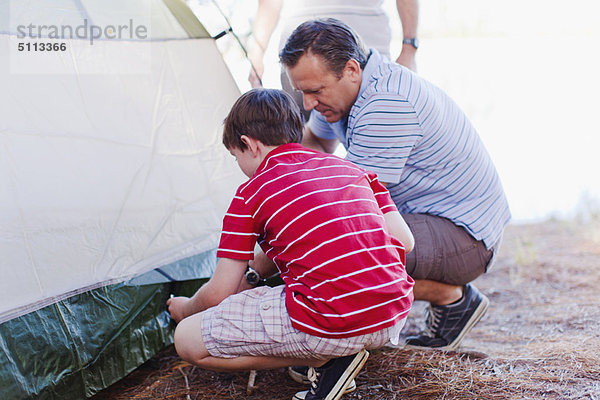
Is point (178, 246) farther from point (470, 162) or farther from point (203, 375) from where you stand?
point (470, 162)

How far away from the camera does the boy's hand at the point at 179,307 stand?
194 centimetres

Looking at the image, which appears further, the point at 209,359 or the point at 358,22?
the point at 358,22

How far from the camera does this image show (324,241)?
5.09 feet

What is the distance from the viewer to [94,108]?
204cm

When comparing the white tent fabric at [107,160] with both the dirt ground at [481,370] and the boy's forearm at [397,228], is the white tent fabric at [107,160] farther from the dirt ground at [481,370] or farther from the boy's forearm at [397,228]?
the boy's forearm at [397,228]

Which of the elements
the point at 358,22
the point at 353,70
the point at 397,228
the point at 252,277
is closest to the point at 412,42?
the point at 358,22

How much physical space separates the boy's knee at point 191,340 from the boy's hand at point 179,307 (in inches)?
6.1

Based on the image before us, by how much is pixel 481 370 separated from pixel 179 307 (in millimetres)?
1043

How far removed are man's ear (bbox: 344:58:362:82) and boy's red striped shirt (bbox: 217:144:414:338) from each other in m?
0.52

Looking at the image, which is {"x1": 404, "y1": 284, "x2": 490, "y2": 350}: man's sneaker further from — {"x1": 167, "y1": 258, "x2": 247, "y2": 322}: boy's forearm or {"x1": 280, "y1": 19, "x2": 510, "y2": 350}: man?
{"x1": 167, "y1": 258, "x2": 247, "y2": 322}: boy's forearm

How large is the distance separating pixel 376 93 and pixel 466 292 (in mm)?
887

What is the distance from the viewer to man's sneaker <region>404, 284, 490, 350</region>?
2.32 meters

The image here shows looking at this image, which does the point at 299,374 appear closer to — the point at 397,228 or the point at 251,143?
the point at 397,228

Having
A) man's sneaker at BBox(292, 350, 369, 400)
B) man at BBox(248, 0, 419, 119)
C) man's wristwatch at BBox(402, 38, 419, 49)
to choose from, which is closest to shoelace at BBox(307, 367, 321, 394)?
man's sneaker at BBox(292, 350, 369, 400)
